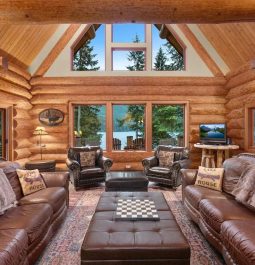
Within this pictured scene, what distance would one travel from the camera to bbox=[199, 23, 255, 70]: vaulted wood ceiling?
564 centimetres

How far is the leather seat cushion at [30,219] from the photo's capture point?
2445 mm

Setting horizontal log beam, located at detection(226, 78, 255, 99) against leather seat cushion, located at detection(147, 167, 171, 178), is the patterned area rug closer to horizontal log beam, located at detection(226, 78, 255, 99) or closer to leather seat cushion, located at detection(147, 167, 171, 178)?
leather seat cushion, located at detection(147, 167, 171, 178)

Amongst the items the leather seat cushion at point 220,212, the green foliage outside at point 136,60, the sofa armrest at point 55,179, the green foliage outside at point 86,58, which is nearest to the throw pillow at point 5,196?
the sofa armrest at point 55,179

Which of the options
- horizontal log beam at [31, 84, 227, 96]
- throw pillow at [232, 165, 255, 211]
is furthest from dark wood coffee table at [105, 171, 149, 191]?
horizontal log beam at [31, 84, 227, 96]

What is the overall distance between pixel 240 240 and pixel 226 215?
1.87 ft

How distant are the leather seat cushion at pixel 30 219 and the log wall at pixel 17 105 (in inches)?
160

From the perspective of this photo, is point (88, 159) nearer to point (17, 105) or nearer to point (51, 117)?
point (51, 117)

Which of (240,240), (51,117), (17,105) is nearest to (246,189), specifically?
(240,240)

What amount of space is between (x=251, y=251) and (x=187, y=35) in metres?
7.10

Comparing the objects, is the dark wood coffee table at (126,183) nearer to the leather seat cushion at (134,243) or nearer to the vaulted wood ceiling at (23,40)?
the leather seat cushion at (134,243)

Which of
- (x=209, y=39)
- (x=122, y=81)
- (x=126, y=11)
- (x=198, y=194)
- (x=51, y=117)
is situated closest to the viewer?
(x=126, y=11)

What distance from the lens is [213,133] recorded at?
745cm

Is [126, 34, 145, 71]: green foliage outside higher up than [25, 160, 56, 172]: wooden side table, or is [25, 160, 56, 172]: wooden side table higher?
[126, 34, 145, 71]: green foliage outside

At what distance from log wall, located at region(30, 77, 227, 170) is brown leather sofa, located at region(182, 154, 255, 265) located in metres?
3.85
